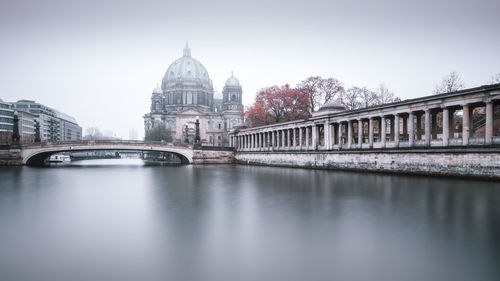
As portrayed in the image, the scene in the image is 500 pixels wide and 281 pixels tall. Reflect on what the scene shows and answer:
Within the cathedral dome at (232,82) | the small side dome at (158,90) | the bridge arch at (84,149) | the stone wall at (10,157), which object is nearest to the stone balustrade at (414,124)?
the bridge arch at (84,149)

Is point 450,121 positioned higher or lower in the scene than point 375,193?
higher

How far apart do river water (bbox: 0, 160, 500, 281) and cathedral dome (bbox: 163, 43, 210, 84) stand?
109909 mm

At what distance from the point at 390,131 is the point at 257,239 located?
34.4 m

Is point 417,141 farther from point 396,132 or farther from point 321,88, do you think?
point 321,88

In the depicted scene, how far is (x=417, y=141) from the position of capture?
25609mm

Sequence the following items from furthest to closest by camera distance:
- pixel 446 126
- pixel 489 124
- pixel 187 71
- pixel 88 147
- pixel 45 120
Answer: pixel 45 120
pixel 187 71
pixel 88 147
pixel 446 126
pixel 489 124

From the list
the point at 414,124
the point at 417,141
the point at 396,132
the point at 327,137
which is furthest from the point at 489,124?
the point at 327,137

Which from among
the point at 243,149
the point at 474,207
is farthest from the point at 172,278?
the point at 243,149

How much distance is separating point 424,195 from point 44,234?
13.9 m

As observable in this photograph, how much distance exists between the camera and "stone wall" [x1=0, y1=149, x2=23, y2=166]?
46.5 meters

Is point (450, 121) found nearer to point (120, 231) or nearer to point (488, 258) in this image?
point (488, 258)

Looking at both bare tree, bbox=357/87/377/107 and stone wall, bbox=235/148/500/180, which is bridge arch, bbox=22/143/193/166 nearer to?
stone wall, bbox=235/148/500/180

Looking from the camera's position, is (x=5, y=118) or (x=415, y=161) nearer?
(x=415, y=161)

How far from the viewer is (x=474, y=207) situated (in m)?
11.6
